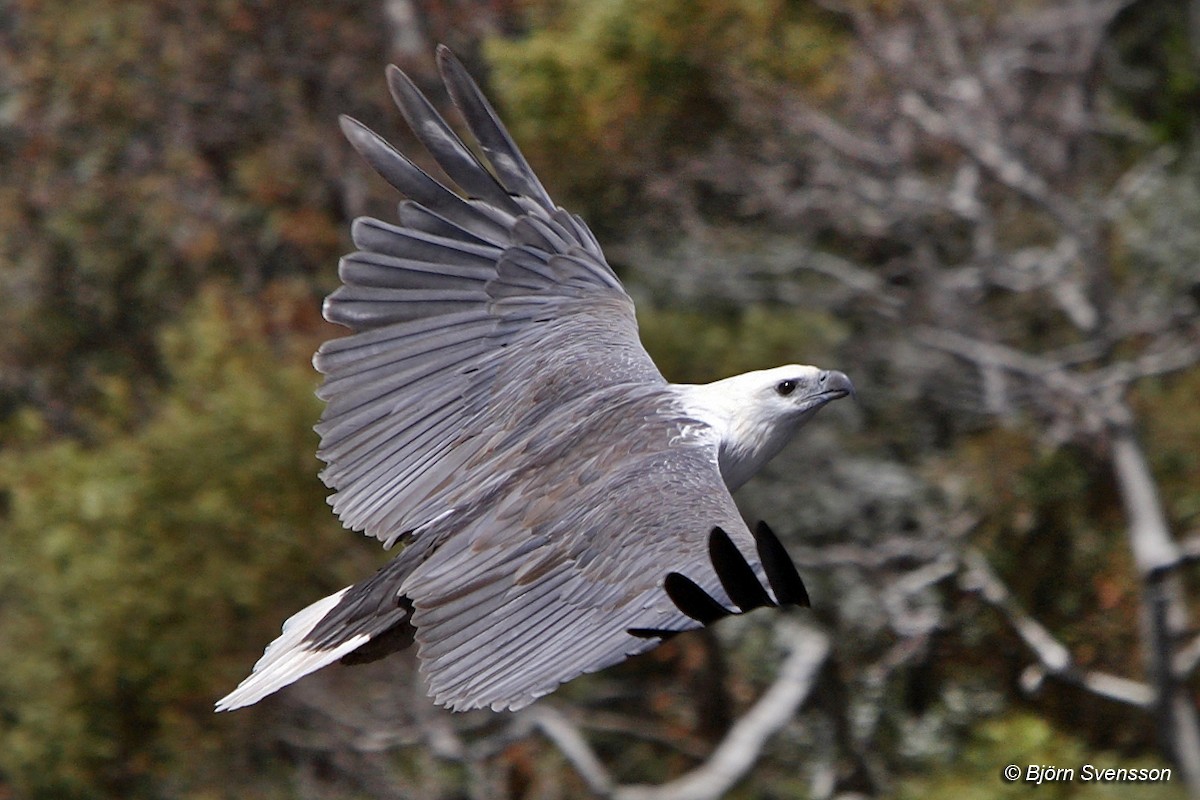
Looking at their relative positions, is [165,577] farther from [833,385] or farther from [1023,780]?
[833,385]

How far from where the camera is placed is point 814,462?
12.9 m

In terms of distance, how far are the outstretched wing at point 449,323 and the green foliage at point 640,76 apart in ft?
25.6

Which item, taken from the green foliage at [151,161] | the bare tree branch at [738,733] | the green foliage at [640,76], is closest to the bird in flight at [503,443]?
the bare tree branch at [738,733]

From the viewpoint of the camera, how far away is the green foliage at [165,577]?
12953mm

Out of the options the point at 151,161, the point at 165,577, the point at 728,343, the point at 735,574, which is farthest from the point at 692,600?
the point at 151,161

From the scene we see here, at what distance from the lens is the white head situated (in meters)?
5.91

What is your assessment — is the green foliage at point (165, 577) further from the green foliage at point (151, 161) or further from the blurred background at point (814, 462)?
the green foliage at point (151, 161)

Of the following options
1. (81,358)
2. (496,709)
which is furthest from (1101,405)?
(81,358)

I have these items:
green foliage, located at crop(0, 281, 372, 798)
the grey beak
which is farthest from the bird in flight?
green foliage, located at crop(0, 281, 372, 798)

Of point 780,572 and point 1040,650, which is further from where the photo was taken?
point 1040,650

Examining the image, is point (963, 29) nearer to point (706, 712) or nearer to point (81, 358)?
point (706, 712)

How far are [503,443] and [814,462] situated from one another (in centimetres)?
734

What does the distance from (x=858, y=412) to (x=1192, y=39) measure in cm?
568

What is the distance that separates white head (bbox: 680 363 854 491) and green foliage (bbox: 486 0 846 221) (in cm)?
800
